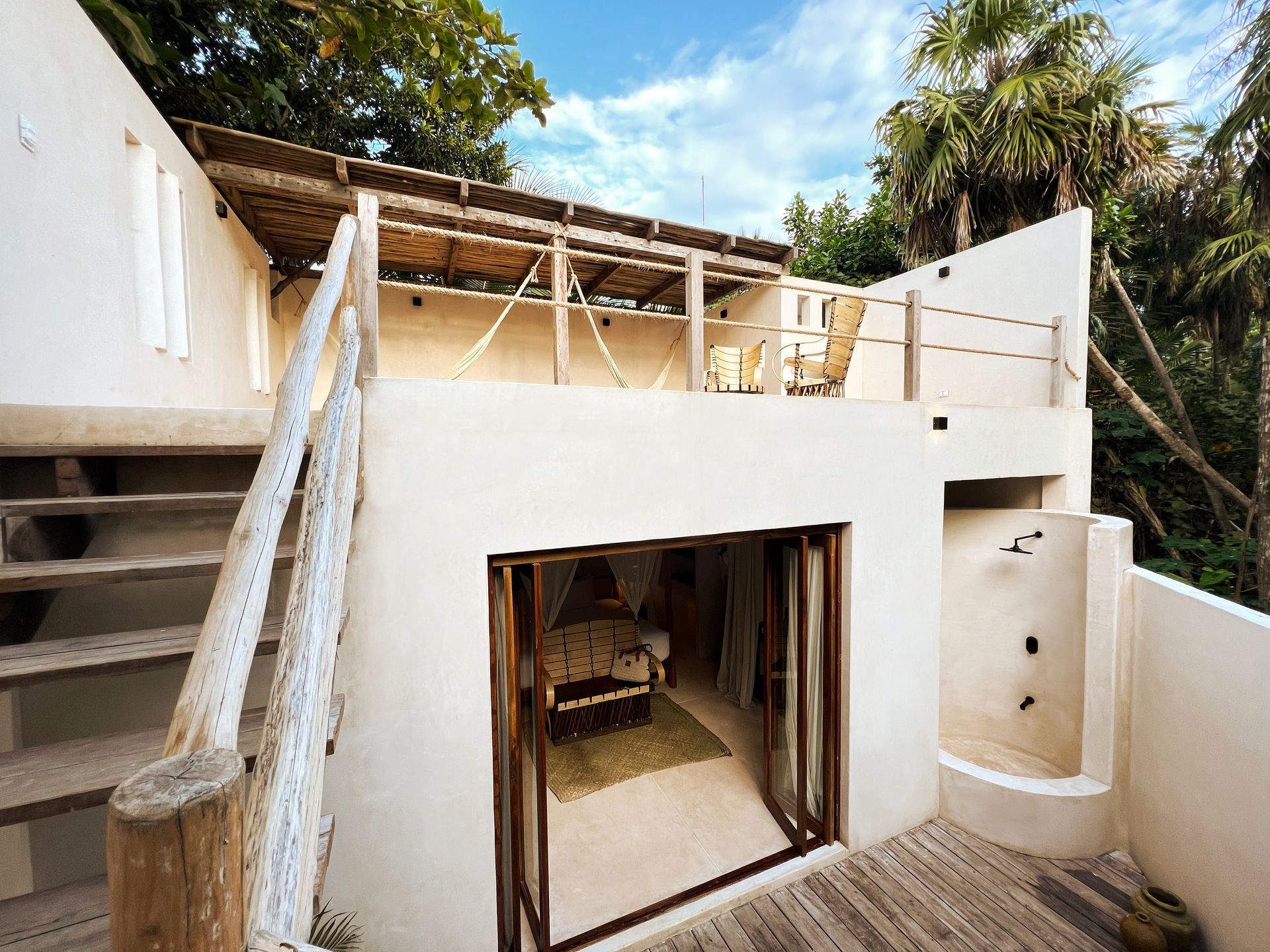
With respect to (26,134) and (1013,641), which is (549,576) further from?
(26,134)

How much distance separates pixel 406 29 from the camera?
8.43ft

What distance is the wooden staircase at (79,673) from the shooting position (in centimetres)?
84

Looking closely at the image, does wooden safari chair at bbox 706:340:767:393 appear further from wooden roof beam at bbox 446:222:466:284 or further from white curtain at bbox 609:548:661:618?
wooden roof beam at bbox 446:222:466:284

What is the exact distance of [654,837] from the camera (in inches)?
140

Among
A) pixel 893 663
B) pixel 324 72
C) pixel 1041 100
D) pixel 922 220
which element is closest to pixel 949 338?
pixel 922 220

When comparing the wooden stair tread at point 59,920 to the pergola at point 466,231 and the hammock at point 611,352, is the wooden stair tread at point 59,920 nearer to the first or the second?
the hammock at point 611,352

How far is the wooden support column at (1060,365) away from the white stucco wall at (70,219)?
20.5ft

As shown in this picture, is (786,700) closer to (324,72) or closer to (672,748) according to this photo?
(672,748)

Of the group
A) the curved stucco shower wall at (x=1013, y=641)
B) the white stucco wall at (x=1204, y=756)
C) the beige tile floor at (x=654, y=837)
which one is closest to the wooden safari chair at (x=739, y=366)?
the curved stucco shower wall at (x=1013, y=641)

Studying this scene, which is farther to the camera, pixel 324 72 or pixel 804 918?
pixel 324 72

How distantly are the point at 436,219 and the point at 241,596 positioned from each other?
17.9 feet

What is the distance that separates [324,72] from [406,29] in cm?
609

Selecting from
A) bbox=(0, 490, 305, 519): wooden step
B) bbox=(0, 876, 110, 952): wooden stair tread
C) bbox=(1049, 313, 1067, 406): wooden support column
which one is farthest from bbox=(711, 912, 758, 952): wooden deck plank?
bbox=(1049, 313, 1067, 406): wooden support column

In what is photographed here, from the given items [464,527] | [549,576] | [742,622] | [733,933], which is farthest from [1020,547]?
[464,527]
